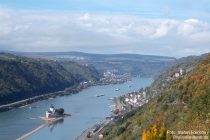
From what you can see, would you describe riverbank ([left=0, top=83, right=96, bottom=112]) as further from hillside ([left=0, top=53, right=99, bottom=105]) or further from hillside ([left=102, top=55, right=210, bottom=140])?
hillside ([left=102, top=55, right=210, bottom=140])

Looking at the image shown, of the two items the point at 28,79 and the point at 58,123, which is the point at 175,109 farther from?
the point at 28,79

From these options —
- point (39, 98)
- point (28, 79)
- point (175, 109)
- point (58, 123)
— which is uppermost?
point (175, 109)

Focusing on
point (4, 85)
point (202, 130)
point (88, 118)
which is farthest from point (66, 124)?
point (202, 130)

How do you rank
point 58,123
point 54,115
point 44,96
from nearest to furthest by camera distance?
point 58,123
point 54,115
point 44,96

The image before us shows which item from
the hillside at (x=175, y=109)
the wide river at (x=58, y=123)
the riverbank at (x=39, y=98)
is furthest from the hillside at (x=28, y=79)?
the hillside at (x=175, y=109)

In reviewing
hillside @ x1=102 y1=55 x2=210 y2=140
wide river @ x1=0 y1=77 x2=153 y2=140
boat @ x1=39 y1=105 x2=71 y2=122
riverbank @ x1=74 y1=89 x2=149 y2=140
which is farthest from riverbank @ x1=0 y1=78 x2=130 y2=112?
hillside @ x1=102 y1=55 x2=210 y2=140

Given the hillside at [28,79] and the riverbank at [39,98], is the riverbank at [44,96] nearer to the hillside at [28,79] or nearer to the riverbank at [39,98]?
the riverbank at [39,98]

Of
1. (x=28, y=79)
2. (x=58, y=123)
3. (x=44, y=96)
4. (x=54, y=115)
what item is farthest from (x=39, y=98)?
(x=58, y=123)

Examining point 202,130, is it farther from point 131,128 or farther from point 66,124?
point 66,124

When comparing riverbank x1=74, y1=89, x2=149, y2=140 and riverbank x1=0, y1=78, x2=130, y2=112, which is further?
riverbank x1=0, y1=78, x2=130, y2=112
